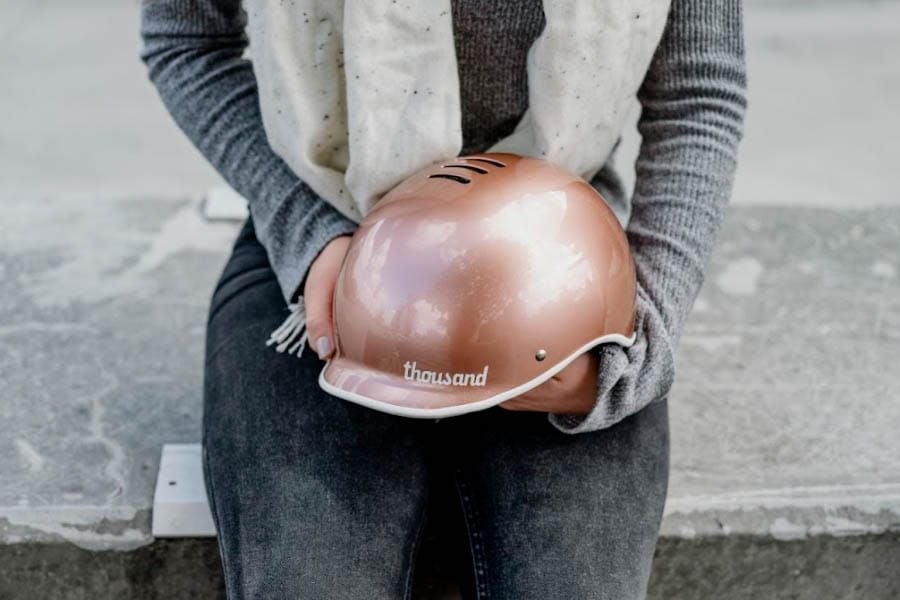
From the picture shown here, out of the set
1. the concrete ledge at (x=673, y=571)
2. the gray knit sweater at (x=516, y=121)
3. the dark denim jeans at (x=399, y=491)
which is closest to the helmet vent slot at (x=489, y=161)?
the gray knit sweater at (x=516, y=121)

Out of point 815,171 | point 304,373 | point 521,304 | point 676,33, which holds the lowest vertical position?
point 815,171

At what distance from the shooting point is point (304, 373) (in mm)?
1188

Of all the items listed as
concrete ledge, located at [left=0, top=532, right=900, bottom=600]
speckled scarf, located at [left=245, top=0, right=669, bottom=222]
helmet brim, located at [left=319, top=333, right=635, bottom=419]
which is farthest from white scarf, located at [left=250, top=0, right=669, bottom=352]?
concrete ledge, located at [left=0, top=532, right=900, bottom=600]

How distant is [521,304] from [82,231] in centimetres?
113

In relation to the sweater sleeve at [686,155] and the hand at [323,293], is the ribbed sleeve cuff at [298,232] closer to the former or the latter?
the hand at [323,293]

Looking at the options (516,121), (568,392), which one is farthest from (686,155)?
(568,392)

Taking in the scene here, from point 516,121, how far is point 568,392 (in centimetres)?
32

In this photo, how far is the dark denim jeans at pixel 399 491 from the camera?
3.55ft

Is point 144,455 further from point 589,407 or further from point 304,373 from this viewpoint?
point 589,407

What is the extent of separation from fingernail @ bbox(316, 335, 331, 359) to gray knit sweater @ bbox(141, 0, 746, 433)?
0.33ft

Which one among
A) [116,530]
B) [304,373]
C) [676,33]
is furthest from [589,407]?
[116,530]

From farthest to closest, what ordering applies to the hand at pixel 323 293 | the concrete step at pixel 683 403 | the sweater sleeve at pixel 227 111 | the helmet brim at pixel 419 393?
1. the concrete step at pixel 683 403
2. the sweater sleeve at pixel 227 111
3. the hand at pixel 323 293
4. the helmet brim at pixel 419 393

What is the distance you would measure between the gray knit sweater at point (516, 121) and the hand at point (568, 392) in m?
0.02

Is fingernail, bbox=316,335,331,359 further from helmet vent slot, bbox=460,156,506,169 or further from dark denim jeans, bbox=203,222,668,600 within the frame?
helmet vent slot, bbox=460,156,506,169
